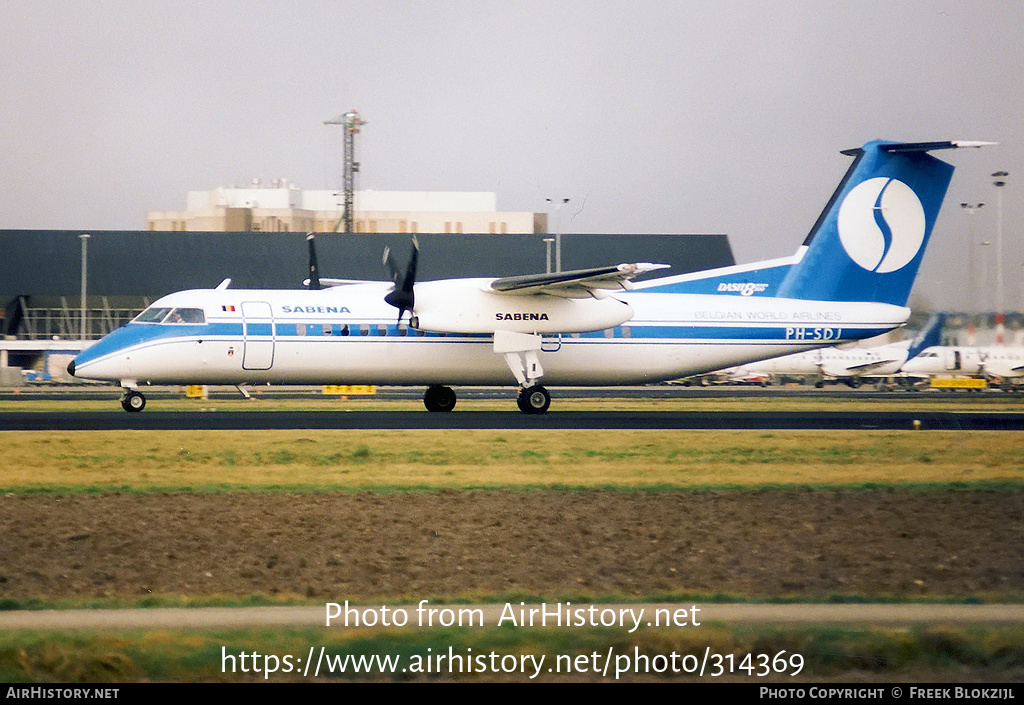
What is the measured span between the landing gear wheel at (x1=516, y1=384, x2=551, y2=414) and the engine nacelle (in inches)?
60.9

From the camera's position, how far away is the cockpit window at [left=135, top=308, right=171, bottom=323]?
26.7 m

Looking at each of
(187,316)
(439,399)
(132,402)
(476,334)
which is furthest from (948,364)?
(132,402)

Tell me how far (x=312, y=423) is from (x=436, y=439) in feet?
14.6

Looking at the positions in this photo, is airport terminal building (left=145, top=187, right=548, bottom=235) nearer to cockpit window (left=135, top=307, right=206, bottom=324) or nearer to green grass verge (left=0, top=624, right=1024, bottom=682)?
cockpit window (left=135, top=307, right=206, bottom=324)

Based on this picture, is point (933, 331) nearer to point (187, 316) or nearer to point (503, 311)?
point (503, 311)

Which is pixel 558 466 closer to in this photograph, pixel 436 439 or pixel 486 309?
pixel 436 439

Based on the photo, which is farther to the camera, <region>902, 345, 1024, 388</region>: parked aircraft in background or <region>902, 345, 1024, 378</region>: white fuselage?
<region>902, 345, 1024, 378</region>: white fuselage

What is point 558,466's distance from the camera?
17859 millimetres

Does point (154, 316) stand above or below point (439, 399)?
above

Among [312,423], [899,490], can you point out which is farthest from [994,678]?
[312,423]

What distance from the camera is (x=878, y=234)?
98.5 ft

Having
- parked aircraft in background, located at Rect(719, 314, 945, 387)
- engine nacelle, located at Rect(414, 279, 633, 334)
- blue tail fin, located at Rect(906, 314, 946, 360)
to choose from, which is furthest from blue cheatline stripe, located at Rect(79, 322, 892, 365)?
parked aircraft in background, located at Rect(719, 314, 945, 387)

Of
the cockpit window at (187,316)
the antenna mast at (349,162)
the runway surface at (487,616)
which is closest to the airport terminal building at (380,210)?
the antenna mast at (349,162)

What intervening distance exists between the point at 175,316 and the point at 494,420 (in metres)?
8.45
